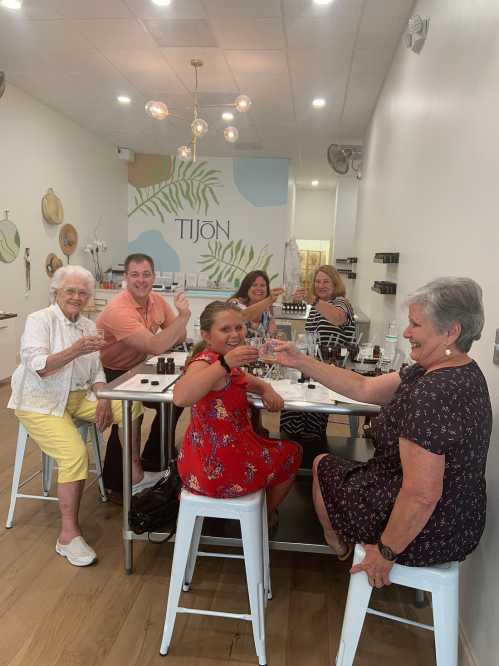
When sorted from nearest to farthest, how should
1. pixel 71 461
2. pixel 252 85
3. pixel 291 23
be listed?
1. pixel 71 461
2. pixel 291 23
3. pixel 252 85

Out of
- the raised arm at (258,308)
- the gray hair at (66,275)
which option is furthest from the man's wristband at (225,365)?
the raised arm at (258,308)

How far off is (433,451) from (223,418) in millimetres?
793

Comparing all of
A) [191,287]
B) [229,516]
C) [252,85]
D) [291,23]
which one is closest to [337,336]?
[229,516]

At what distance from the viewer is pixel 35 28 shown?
3.92 meters

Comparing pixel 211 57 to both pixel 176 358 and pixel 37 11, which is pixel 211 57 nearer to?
pixel 37 11

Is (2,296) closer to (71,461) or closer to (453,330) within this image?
(71,461)

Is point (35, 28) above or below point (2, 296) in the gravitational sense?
above

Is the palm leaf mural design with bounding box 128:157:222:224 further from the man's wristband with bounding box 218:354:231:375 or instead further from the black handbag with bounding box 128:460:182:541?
the man's wristband with bounding box 218:354:231:375

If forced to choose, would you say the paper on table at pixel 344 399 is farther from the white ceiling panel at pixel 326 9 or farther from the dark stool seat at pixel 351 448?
the white ceiling panel at pixel 326 9

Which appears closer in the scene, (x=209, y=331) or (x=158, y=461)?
(x=209, y=331)

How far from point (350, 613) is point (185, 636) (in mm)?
709

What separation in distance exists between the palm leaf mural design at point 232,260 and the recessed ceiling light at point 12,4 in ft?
16.8

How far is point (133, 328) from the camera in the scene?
2.74m

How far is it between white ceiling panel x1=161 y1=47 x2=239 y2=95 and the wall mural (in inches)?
121
